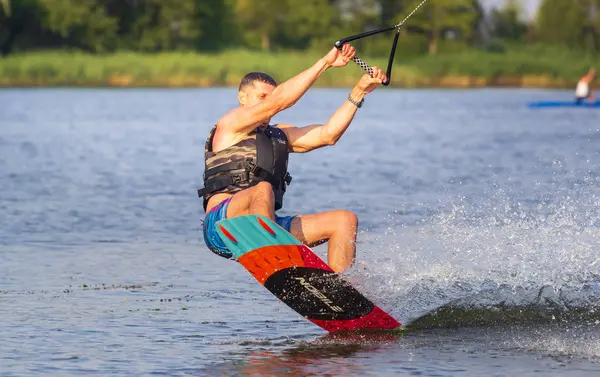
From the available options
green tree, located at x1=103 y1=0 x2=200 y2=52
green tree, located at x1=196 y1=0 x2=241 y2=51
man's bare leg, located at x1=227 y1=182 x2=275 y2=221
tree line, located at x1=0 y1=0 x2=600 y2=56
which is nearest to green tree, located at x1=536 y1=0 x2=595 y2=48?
tree line, located at x1=0 y1=0 x2=600 y2=56

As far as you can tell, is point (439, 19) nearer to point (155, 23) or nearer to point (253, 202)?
point (155, 23)

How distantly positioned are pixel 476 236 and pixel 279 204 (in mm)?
4301

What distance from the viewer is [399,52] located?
9931 centimetres

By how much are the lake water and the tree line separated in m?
56.7

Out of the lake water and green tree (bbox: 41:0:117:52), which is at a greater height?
green tree (bbox: 41:0:117:52)

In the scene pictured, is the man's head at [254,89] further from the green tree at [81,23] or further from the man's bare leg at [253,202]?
the green tree at [81,23]

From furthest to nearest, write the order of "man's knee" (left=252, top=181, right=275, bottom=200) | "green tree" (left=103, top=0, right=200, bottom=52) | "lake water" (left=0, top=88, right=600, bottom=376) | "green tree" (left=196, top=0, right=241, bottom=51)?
"green tree" (left=196, top=0, right=241, bottom=51) < "green tree" (left=103, top=0, right=200, bottom=52) < "man's knee" (left=252, top=181, right=275, bottom=200) < "lake water" (left=0, top=88, right=600, bottom=376)

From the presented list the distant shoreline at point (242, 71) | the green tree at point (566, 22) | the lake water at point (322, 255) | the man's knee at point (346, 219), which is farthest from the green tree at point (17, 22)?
the man's knee at point (346, 219)

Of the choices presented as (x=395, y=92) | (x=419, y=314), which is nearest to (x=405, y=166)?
(x=419, y=314)

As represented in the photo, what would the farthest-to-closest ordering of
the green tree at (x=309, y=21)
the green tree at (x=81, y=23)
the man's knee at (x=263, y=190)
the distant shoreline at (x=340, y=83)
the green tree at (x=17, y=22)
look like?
the green tree at (x=309, y=21) < the green tree at (x=81, y=23) < the green tree at (x=17, y=22) < the distant shoreline at (x=340, y=83) < the man's knee at (x=263, y=190)

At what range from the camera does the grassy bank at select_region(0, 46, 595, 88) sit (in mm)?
65375

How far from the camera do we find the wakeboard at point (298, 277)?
8234mm

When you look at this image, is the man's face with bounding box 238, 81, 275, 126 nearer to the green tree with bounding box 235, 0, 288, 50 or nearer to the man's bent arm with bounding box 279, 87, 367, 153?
the man's bent arm with bounding box 279, 87, 367, 153

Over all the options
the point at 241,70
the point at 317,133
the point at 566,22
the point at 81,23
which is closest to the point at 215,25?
the point at 81,23
